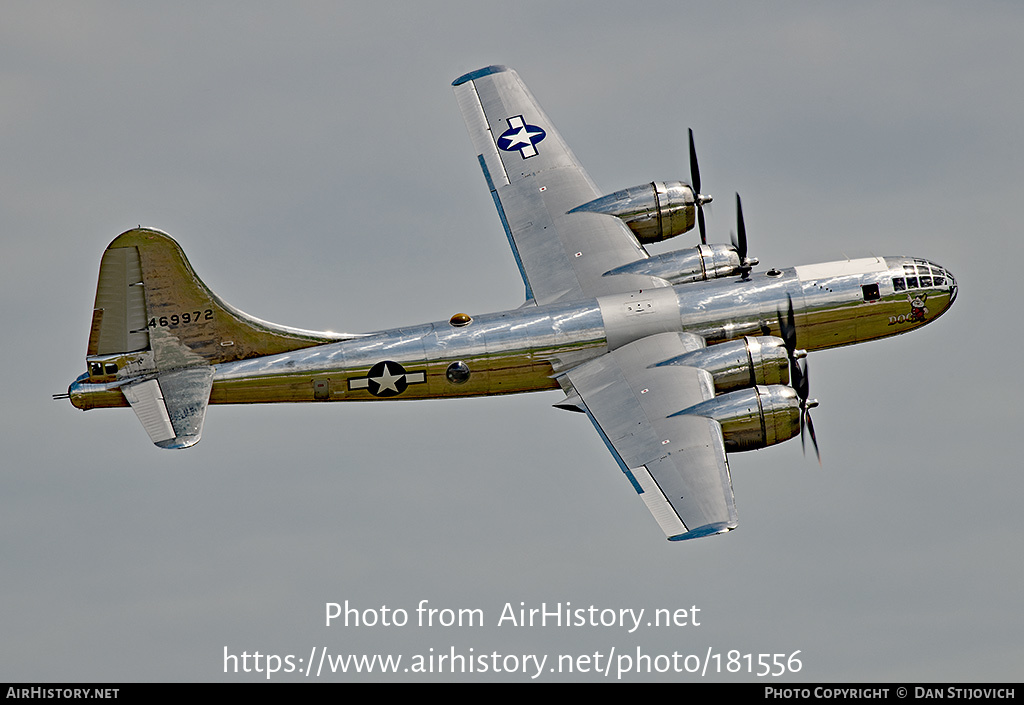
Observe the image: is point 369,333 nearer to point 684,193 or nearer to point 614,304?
point 614,304

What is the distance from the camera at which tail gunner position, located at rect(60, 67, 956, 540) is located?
171 ft

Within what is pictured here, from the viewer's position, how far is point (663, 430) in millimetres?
52875

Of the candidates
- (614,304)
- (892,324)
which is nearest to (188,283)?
(614,304)

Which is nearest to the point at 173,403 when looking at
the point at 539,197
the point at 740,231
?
the point at 539,197

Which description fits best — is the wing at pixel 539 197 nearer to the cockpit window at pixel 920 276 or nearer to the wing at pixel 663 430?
the wing at pixel 663 430

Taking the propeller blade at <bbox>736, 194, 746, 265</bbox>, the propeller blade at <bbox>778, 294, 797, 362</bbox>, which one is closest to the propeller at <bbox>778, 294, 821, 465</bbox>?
the propeller blade at <bbox>778, 294, 797, 362</bbox>

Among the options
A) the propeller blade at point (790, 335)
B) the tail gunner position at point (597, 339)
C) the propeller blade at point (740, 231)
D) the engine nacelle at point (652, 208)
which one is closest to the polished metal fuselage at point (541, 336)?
the tail gunner position at point (597, 339)

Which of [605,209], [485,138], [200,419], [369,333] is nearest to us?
[200,419]

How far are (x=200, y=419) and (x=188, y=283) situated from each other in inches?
172

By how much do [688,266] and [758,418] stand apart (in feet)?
29.2

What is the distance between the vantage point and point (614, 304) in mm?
57219

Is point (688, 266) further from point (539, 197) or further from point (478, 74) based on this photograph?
point (478, 74)

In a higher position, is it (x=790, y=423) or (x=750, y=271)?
(x=750, y=271)

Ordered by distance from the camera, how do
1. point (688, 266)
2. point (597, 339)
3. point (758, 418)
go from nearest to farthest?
1. point (758, 418)
2. point (597, 339)
3. point (688, 266)
